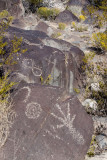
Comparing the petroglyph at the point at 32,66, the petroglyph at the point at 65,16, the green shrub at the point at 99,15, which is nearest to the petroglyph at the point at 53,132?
the petroglyph at the point at 32,66

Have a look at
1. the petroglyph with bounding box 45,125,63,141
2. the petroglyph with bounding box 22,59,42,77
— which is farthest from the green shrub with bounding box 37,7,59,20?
the petroglyph with bounding box 45,125,63,141

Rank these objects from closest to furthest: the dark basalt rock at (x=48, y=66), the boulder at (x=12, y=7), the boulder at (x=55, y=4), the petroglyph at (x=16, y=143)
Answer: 1. the petroglyph at (x=16, y=143)
2. the dark basalt rock at (x=48, y=66)
3. the boulder at (x=12, y=7)
4. the boulder at (x=55, y=4)

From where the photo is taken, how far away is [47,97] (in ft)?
9.16

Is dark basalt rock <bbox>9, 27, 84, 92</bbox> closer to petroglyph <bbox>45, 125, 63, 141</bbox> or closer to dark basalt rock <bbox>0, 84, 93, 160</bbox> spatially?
dark basalt rock <bbox>0, 84, 93, 160</bbox>

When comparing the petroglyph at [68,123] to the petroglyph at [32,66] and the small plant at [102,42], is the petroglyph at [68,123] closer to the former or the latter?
the petroglyph at [32,66]

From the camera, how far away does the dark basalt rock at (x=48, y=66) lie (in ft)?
12.1

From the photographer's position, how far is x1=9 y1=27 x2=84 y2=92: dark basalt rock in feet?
12.1

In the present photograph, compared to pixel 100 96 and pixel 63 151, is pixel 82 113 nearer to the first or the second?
pixel 63 151

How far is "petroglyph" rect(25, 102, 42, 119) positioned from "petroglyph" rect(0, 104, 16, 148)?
7.9 inches

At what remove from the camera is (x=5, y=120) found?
8.09 feet

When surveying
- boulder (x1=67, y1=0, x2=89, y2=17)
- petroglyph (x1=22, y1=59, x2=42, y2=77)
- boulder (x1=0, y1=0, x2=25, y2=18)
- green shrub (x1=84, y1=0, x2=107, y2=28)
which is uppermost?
boulder (x1=67, y1=0, x2=89, y2=17)

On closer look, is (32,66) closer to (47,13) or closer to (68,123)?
(68,123)

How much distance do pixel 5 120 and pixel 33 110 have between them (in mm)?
408

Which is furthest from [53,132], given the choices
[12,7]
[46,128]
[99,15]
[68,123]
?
[12,7]
